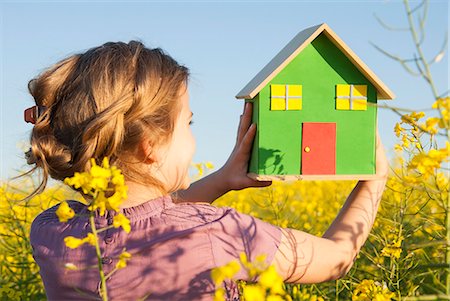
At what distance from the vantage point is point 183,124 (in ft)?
7.75

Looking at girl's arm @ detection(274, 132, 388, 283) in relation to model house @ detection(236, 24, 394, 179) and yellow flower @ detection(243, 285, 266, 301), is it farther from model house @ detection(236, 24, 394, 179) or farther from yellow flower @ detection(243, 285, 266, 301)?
yellow flower @ detection(243, 285, 266, 301)

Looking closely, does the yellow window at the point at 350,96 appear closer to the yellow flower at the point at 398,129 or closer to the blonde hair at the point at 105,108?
the yellow flower at the point at 398,129

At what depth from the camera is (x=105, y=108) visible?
87.6 inches

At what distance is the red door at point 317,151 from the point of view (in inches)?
98.4

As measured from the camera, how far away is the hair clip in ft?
7.98

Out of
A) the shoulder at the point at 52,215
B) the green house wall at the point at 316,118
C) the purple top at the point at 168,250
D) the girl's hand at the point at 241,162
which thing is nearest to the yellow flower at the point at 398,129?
the green house wall at the point at 316,118

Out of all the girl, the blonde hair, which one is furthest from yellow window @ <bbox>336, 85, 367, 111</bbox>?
the blonde hair

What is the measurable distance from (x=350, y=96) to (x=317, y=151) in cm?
24

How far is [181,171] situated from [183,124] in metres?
0.17

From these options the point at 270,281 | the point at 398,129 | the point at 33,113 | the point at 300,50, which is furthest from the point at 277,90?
the point at 270,281

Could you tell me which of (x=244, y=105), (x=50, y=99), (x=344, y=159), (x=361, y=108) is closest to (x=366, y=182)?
(x=344, y=159)

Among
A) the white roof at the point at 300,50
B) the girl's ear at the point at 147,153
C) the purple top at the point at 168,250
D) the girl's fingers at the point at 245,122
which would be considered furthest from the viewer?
the girl's fingers at the point at 245,122

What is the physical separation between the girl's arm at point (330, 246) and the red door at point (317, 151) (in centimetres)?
15

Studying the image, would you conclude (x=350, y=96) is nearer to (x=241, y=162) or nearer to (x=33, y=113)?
(x=241, y=162)
